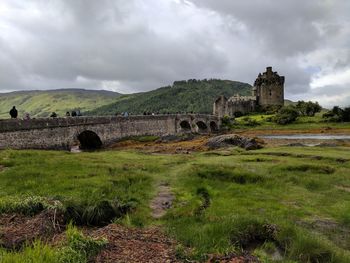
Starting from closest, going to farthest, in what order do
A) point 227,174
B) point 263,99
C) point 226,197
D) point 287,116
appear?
point 226,197
point 227,174
point 287,116
point 263,99

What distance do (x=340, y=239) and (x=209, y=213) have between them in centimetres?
490

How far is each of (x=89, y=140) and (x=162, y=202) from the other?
43.0m

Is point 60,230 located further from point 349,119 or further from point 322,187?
point 349,119

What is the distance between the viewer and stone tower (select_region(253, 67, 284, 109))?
477 ft

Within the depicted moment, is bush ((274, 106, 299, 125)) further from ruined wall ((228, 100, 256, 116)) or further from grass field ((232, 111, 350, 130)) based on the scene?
ruined wall ((228, 100, 256, 116))

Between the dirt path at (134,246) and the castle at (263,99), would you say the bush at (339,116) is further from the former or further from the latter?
the dirt path at (134,246)

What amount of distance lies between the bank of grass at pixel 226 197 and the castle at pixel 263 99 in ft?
370

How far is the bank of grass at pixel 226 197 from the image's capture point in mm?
11094

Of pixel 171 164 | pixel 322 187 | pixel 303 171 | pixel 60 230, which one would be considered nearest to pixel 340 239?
pixel 322 187

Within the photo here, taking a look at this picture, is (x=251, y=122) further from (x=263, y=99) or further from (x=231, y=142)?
(x=231, y=142)

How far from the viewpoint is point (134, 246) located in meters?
9.31

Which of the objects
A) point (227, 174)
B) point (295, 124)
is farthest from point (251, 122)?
point (227, 174)

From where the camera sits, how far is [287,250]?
10938 mm

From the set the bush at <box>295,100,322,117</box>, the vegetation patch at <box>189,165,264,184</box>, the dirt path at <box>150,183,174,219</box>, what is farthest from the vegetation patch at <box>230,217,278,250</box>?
the bush at <box>295,100,322,117</box>
